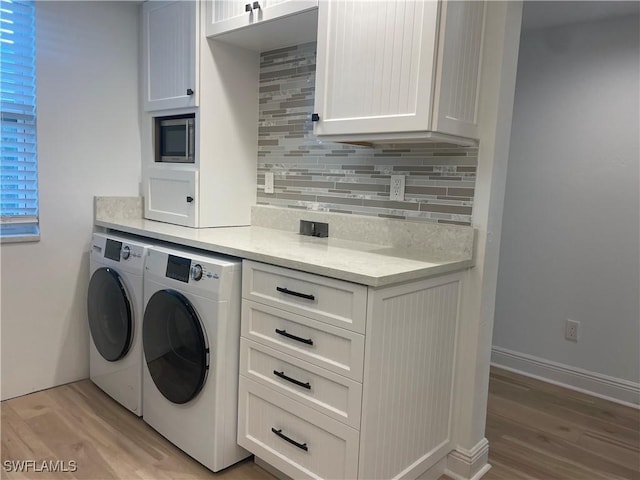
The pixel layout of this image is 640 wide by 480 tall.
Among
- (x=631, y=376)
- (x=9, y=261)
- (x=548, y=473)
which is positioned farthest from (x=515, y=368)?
(x=9, y=261)

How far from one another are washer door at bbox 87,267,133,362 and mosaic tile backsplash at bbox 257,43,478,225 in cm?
91

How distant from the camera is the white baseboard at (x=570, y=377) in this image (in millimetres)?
2678

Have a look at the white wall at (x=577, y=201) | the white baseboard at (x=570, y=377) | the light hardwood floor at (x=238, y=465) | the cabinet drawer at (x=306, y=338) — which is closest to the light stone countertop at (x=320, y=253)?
the cabinet drawer at (x=306, y=338)

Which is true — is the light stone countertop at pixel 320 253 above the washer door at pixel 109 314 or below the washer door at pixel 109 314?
above

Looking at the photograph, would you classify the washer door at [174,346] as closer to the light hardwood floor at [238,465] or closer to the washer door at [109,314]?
the washer door at [109,314]

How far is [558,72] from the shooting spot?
2.82 metres

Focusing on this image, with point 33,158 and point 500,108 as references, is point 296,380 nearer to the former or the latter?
point 500,108

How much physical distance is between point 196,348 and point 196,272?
0.29m

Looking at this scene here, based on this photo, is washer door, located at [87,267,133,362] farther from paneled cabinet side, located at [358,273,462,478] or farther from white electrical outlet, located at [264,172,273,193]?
paneled cabinet side, located at [358,273,462,478]

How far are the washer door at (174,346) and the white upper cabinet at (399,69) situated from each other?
3.01 feet

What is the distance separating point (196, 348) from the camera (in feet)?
6.17

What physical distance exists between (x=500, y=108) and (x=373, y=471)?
4.45 ft

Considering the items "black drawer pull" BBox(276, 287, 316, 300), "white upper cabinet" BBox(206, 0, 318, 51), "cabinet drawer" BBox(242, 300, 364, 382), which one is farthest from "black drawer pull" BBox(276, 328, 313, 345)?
"white upper cabinet" BBox(206, 0, 318, 51)

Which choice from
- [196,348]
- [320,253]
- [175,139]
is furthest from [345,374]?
[175,139]
